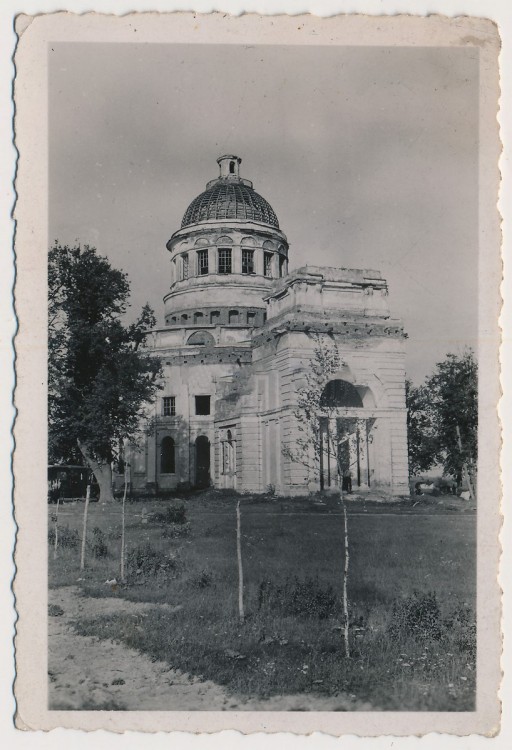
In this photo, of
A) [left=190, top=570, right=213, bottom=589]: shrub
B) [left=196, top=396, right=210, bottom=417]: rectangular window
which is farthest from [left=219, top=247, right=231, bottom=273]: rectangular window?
[left=190, top=570, right=213, bottom=589]: shrub

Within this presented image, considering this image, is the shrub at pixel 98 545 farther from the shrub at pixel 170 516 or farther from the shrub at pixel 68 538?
the shrub at pixel 170 516

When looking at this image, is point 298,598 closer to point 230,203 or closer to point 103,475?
point 103,475

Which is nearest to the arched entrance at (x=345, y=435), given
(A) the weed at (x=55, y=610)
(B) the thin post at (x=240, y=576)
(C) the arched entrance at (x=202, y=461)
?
(B) the thin post at (x=240, y=576)

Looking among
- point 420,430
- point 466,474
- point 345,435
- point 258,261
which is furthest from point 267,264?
point 466,474

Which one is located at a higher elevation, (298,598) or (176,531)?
(176,531)

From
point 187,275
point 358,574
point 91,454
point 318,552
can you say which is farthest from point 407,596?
point 187,275

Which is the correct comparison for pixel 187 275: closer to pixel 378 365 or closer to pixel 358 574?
pixel 378 365
